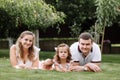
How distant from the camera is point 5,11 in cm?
1739

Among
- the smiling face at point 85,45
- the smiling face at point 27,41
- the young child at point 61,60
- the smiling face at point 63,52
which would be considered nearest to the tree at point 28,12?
the smiling face at point 27,41

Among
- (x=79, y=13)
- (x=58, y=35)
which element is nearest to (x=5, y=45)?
(x=58, y=35)

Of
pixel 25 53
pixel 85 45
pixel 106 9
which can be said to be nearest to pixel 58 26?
pixel 106 9

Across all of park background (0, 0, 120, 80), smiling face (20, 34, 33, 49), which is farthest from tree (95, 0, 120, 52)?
smiling face (20, 34, 33, 49)

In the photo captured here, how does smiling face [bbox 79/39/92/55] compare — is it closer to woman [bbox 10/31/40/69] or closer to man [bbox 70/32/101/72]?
man [bbox 70/32/101/72]

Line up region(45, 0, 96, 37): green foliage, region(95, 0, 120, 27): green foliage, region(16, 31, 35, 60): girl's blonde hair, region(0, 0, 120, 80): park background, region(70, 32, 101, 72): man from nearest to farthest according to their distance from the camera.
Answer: region(0, 0, 120, 80): park background → region(70, 32, 101, 72): man → region(16, 31, 35, 60): girl's blonde hair → region(95, 0, 120, 27): green foliage → region(45, 0, 96, 37): green foliage

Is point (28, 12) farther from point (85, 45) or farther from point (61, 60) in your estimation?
point (85, 45)

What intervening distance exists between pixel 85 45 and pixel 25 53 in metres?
1.16

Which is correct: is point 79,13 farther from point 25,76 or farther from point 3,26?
point 25,76

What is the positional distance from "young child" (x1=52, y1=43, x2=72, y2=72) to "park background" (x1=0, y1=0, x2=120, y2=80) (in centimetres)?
28

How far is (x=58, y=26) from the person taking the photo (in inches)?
1029

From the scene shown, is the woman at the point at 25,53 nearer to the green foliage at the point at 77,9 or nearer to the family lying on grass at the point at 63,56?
the family lying on grass at the point at 63,56

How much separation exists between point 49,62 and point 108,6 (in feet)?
35.8

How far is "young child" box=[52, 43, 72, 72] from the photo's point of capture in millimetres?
7332
